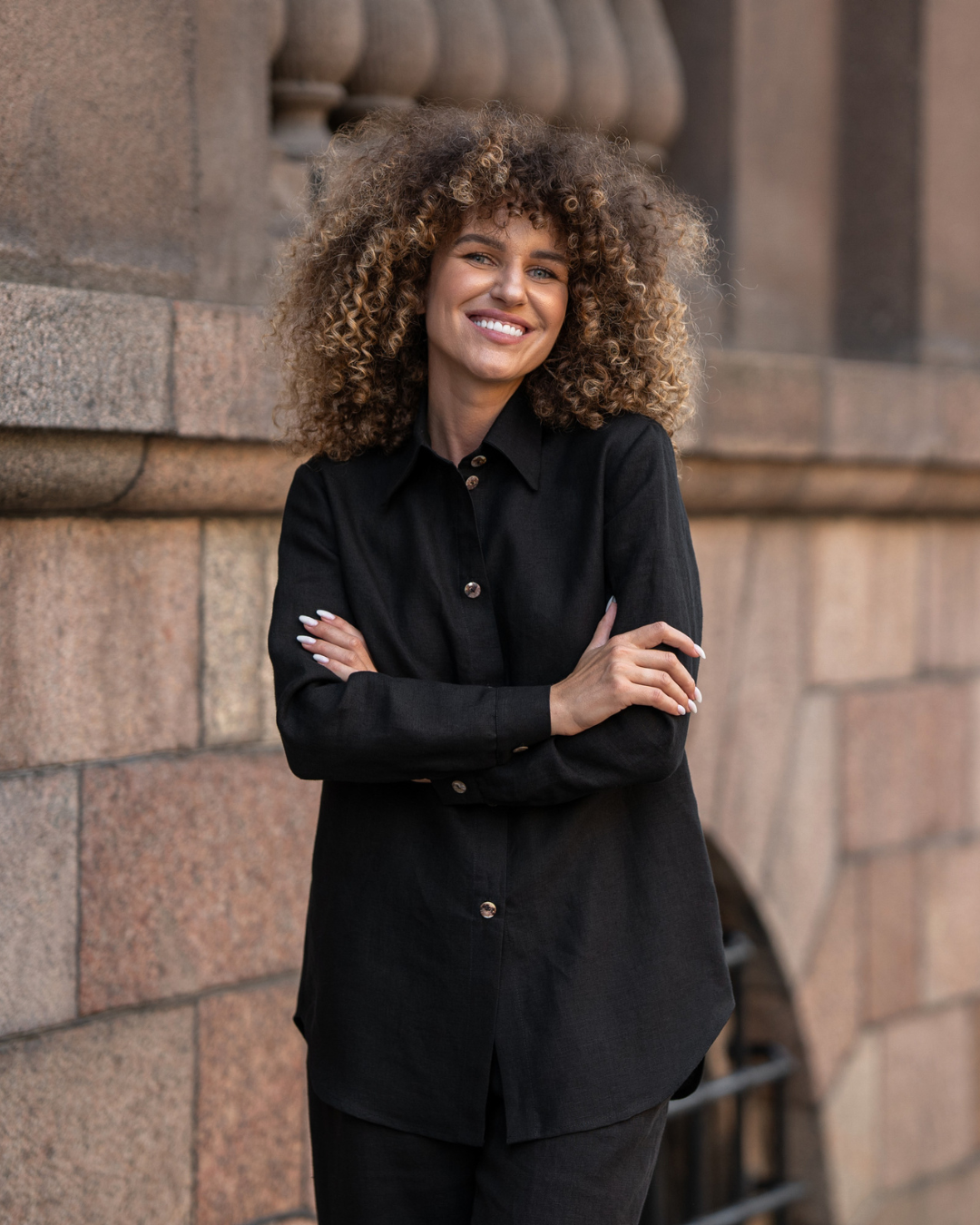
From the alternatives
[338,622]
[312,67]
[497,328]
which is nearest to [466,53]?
[312,67]

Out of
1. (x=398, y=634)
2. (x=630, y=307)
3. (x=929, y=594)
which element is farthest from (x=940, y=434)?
(x=398, y=634)

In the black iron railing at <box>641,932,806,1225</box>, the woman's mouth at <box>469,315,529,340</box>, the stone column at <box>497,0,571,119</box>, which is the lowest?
the black iron railing at <box>641,932,806,1225</box>

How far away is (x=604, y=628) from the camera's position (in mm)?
2045

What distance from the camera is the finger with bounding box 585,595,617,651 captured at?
2035 millimetres

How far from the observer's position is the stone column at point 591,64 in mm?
3902

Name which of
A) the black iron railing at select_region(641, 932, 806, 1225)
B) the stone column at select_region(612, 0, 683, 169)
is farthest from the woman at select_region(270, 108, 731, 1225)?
the black iron railing at select_region(641, 932, 806, 1225)

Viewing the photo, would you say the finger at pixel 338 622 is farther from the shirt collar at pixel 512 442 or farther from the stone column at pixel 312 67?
the stone column at pixel 312 67

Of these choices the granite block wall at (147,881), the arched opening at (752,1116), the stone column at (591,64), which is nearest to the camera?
the granite block wall at (147,881)

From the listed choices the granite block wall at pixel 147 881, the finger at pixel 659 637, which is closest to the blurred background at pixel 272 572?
the granite block wall at pixel 147 881

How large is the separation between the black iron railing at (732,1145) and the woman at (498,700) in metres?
2.13

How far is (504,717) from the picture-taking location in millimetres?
1985

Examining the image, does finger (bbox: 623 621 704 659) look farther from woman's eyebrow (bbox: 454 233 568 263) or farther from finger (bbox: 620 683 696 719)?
woman's eyebrow (bbox: 454 233 568 263)

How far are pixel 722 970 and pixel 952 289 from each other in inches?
127

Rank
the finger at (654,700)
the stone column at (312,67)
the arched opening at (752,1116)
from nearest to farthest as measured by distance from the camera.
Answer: the finger at (654,700) < the stone column at (312,67) < the arched opening at (752,1116)
